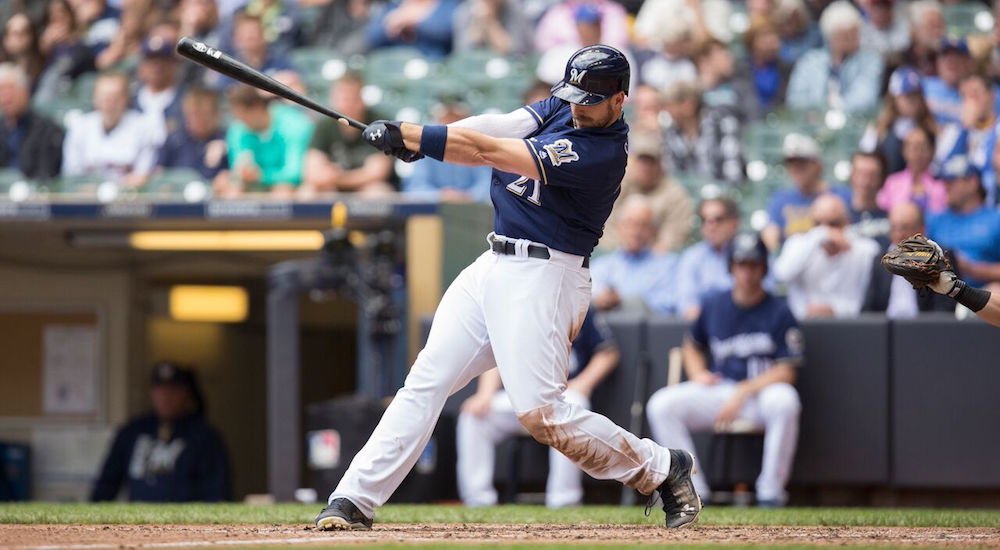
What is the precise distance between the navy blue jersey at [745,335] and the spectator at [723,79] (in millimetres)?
2820

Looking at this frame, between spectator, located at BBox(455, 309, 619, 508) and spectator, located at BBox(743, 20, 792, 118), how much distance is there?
3352 millimetres

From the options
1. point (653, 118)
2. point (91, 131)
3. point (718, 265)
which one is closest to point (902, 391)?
point (718, 265)

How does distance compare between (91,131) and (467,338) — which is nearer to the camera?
(467,338)

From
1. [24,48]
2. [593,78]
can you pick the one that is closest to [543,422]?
[593,78]

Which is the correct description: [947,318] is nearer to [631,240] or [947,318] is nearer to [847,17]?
[631,240]

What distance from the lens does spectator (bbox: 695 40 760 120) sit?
35.0ft

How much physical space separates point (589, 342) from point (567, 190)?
132 inches

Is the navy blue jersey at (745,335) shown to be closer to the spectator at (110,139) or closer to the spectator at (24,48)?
the spectator at (110,139)

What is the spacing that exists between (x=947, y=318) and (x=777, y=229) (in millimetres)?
1415

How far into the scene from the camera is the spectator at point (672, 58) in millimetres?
10844

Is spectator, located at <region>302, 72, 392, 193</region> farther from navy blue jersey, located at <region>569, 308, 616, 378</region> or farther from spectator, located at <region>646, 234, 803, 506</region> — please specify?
spectator, located at <region>646, 234, 803, 506</region>

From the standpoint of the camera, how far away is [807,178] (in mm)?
9219

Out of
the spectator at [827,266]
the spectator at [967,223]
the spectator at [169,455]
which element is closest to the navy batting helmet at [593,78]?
the spectator at [827,266]

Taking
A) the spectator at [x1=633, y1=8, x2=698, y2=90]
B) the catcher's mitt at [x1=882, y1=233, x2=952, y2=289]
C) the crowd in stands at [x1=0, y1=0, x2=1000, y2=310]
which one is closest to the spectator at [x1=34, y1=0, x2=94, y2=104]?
the crowd in stands at [x1=0, y1=0, x2=1000, y2=310]
